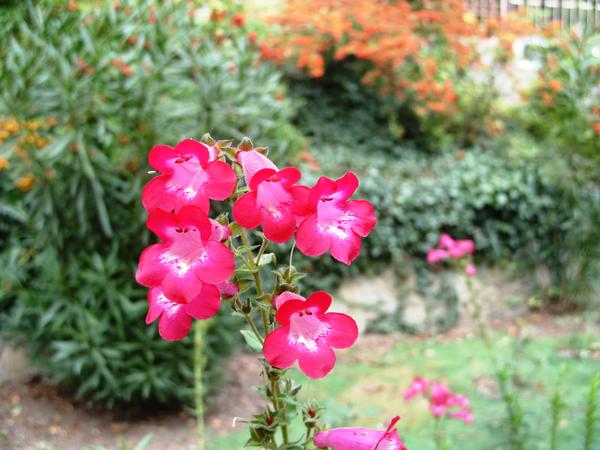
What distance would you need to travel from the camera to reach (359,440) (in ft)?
2.37

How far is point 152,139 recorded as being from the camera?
131 inches

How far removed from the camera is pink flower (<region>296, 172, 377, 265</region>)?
66cm

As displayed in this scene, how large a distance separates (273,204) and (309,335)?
148mm

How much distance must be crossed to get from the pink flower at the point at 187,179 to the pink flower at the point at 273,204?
28 millimetres

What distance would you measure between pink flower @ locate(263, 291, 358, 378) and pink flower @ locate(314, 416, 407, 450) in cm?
10

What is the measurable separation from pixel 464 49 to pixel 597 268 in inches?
126

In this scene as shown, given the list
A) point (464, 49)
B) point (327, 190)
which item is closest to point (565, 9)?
point (464, 49)

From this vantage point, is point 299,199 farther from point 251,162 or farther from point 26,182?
point 26,182

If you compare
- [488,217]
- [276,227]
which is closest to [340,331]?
[276,227]

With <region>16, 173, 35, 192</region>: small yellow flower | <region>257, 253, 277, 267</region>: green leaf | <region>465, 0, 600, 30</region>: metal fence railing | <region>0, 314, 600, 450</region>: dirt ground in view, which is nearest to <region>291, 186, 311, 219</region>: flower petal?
<region>257, 253, 277, 267</region>: green leaf

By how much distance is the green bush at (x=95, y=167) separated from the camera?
3.19m

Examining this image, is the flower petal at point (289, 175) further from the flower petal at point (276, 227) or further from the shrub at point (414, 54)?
the shrub at point (414, 54)

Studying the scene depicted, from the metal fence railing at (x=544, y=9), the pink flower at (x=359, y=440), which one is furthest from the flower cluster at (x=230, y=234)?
the metal fence railing at (x=544, y=9)

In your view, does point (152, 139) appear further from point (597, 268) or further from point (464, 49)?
point (464, 49)
